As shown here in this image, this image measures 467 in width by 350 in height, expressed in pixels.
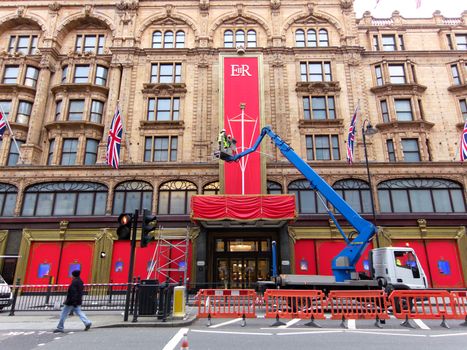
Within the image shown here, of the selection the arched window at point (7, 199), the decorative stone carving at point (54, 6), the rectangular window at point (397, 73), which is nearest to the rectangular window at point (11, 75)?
the decorative stone carving at point (54, 6)

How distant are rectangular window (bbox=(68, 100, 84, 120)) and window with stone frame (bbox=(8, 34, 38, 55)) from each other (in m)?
8.33

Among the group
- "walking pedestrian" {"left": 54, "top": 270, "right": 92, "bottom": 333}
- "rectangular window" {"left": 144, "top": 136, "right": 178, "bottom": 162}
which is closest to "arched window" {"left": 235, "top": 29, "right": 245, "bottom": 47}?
"rectangular window" {"left": 144, "top": 136, "right": 178, "bottom": 162}

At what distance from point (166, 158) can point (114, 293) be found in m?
13.2

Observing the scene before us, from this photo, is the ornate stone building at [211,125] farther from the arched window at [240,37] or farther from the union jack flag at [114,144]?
the union jack flag at [114,144]

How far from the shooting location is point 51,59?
30.9m

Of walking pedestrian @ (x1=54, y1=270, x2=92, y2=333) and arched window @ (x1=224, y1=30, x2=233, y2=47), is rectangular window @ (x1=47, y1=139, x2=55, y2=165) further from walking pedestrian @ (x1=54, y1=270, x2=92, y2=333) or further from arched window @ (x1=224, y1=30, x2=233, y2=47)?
walking pedestrian @ (x1=54, y1=270, x2=92, y2=333)

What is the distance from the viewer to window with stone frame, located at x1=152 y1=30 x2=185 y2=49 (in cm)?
3219

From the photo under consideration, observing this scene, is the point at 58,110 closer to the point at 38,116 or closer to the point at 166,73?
the point at 38,116

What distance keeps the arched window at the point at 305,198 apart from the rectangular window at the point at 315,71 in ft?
34.6

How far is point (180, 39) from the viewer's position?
107 ft

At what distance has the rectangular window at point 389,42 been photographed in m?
32.1

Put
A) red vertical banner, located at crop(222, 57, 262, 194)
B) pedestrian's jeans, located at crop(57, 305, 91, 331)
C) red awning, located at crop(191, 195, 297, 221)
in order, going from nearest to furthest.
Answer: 1. pedestrian's jeans, located at crop(57, 305, 91, 331)
2. red awning, located at crop(191, 195, 297, 221)
3. red vertical banner, located at crop(222, 57, 262, 194)

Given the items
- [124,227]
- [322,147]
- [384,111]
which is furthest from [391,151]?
[124,227]

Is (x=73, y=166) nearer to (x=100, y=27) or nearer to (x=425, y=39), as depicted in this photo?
(x=100, y=27)
